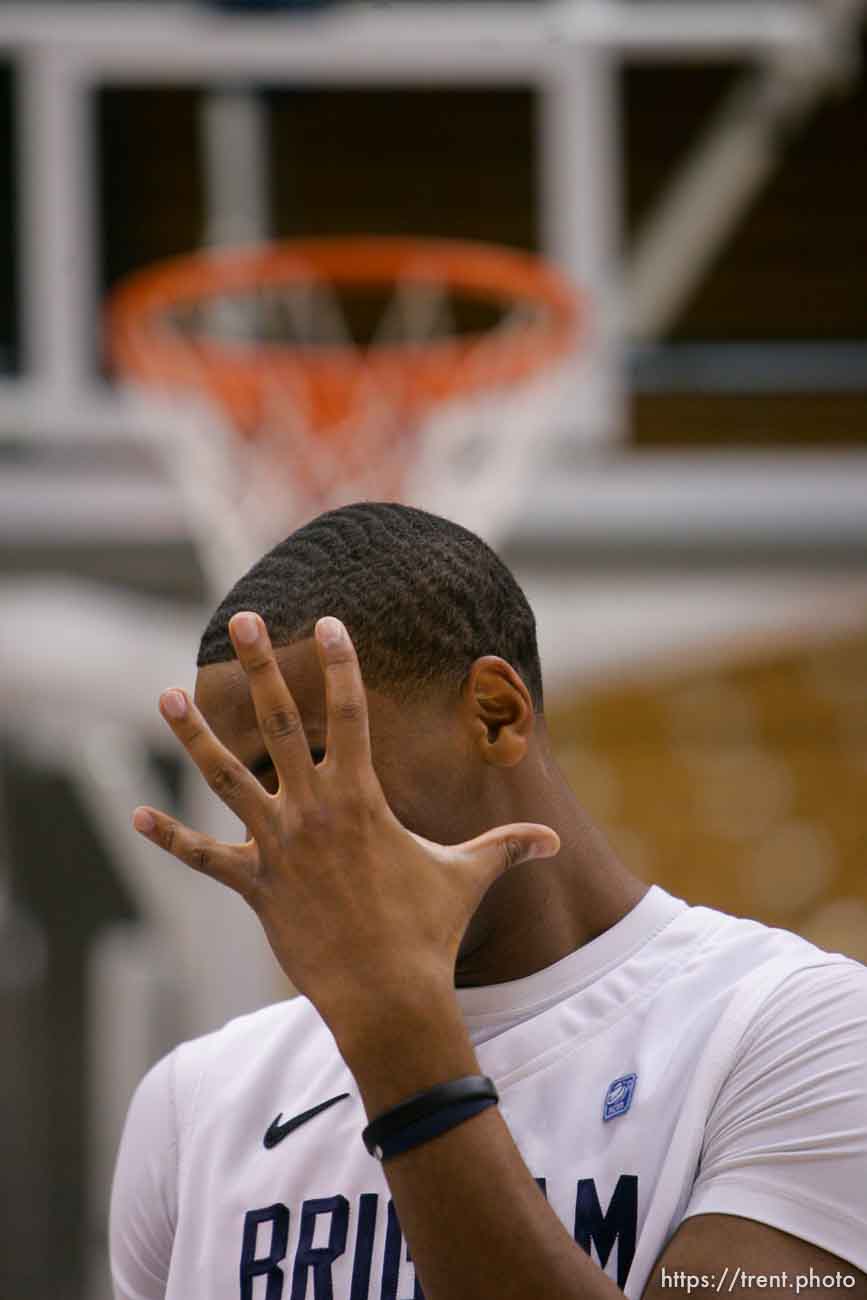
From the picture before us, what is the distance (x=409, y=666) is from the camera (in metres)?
1.39

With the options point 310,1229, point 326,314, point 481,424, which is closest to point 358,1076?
point 310,1229

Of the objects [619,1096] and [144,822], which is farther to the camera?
[619,1096]

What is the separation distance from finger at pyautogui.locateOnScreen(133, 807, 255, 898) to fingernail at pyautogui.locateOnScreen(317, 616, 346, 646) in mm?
157

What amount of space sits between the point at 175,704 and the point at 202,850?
0.35 ft

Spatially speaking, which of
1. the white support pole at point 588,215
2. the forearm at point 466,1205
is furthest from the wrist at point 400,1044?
the white support pole at point 588,215

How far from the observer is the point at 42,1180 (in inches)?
243

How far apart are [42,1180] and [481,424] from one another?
329 centimetres

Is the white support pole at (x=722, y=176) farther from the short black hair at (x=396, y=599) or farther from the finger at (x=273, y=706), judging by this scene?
the finger at (x=273, y=706)

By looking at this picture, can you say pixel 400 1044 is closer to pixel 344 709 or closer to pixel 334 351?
pixel 344 709

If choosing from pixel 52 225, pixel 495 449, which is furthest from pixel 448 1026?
pixel 52 225

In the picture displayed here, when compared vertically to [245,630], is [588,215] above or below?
above

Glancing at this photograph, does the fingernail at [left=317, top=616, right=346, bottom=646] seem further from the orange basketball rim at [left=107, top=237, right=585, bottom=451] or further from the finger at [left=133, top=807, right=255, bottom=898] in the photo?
the orange basketball rim at [left=107, top=237, right=585, bottom=451]

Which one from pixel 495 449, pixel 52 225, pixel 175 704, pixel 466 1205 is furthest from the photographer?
pixel 52 225

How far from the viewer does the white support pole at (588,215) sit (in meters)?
5.65
